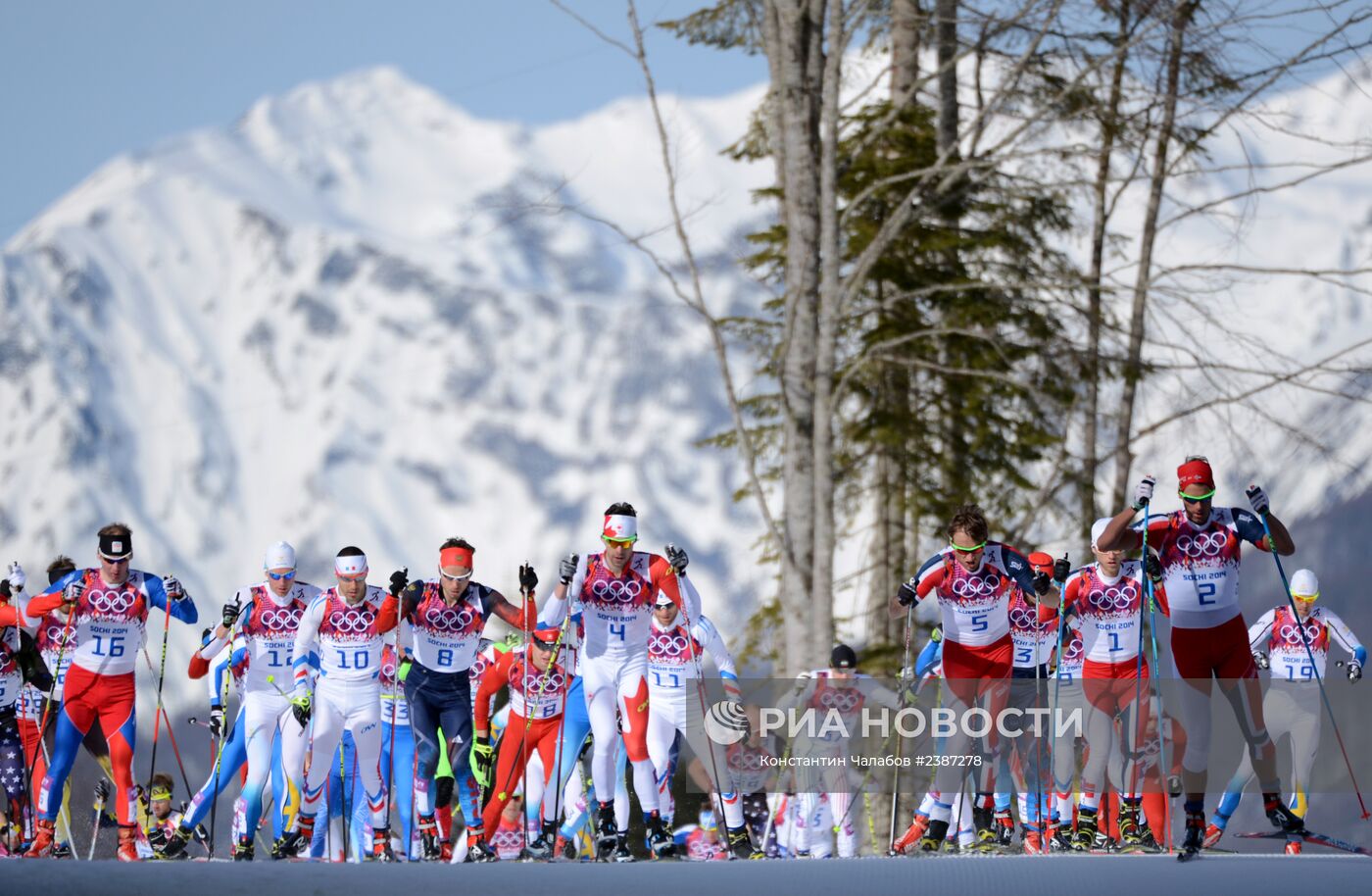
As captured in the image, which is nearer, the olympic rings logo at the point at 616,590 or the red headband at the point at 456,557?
the red headband at the point at 456,557

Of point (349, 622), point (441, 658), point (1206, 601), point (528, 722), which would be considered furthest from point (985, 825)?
point (349, 622)

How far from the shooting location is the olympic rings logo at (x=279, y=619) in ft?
46.1

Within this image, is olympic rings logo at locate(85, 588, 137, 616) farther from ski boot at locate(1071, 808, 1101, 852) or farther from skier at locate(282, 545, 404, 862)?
ski boot at locate(1071, 808, 1101, 852)

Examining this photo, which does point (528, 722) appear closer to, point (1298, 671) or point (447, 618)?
point (447, 618)

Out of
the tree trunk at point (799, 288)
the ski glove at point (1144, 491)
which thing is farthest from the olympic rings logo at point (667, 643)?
the tree trunk at point (799, 288)

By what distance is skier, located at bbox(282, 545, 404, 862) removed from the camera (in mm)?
13156

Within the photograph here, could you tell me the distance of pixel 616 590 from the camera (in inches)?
526

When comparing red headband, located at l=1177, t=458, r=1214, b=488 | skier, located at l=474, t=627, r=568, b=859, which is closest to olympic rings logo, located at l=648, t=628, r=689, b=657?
skier, located at l=474, t=627, r=568, b=859

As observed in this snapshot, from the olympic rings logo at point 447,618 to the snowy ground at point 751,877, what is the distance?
385 cm

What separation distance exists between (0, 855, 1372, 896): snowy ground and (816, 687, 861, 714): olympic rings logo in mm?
6102

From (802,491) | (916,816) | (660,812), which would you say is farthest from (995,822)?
(802,491)

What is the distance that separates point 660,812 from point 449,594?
7.58ft

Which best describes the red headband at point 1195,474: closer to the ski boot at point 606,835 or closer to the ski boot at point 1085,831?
the ski boot at point 1085,831

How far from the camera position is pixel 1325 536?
14988 cm
